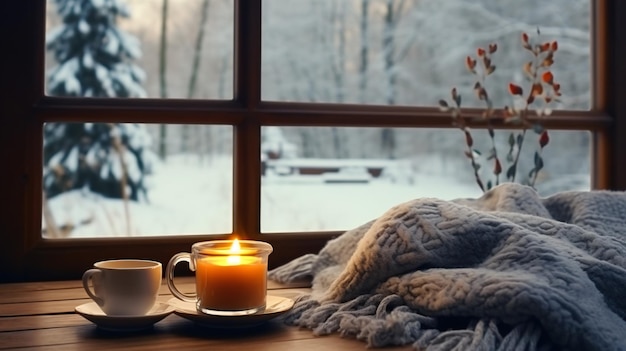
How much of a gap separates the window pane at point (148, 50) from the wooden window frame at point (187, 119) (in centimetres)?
11

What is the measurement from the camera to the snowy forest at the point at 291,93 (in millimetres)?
1507

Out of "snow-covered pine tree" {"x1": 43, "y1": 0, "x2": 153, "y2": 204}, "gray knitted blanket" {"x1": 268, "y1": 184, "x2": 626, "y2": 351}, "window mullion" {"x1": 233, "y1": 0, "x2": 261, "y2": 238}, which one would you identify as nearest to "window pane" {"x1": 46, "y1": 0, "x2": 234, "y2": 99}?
"snow-covered pine tree" {"x1": 43, "y1": 0, "x2": 153, "y2": 204}

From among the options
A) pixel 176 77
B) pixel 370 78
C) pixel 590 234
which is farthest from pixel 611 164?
pixel 176 77

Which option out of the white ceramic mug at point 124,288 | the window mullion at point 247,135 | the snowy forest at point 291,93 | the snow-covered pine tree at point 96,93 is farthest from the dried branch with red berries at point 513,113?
the white ceramic mug at point 124,288

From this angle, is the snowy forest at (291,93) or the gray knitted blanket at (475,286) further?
the snowy forest at (291,93)

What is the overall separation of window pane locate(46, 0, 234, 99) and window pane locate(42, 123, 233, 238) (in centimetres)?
9

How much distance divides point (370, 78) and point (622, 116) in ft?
2.03

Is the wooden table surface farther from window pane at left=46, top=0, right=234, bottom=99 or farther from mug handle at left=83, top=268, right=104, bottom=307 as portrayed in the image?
window pane at left=46, top=0, right=234, bottom=99

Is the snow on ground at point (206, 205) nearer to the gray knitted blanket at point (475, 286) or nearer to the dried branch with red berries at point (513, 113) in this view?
the dried branch with red berries at point (513, 113)

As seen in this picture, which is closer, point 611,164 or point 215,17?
point 215,17

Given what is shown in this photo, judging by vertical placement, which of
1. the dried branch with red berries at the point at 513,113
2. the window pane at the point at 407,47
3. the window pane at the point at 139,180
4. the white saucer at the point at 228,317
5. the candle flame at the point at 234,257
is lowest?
the white saucer at the point at 228,317

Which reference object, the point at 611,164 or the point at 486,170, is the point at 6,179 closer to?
the point at 486,170

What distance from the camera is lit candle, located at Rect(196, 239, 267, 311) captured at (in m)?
0.98

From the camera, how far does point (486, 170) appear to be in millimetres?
1851
